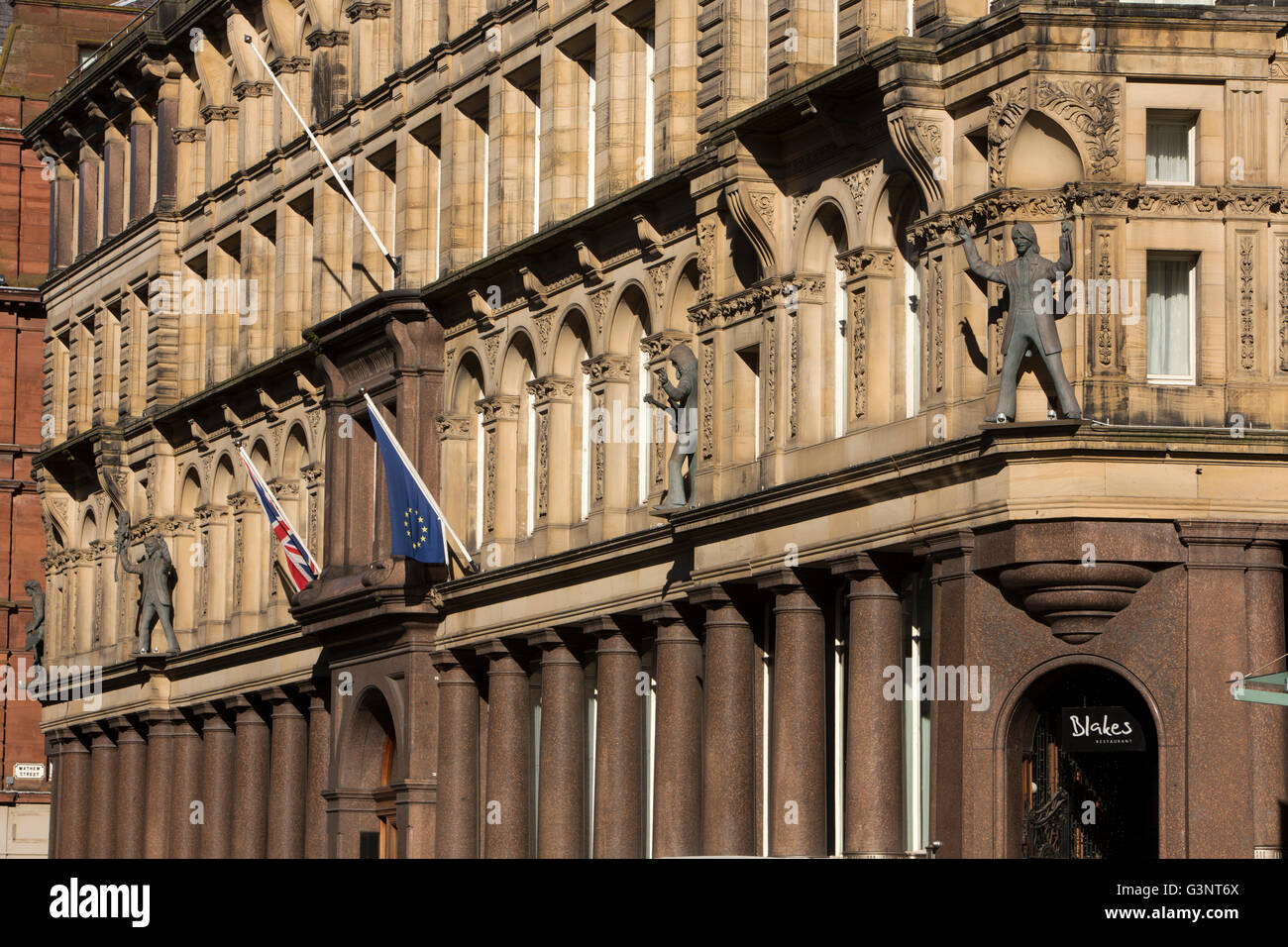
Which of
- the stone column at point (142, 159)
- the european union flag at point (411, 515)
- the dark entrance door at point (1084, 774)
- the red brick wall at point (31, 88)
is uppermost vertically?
the red brick wall at point (31, 88)

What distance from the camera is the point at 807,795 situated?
3816cm

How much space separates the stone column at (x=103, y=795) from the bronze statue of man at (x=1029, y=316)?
41.9 metres

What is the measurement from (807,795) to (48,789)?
2074 inches

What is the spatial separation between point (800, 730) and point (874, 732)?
2.17 m

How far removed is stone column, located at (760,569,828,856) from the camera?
3809 cm

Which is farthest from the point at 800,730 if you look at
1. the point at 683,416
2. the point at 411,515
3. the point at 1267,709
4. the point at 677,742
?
the point at 411,515

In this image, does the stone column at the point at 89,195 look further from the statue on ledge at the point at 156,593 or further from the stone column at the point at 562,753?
the stone column at the point at 562,753

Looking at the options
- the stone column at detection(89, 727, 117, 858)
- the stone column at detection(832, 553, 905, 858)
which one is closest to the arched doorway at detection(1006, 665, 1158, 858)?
the stone column at detection(832, 553, 905, 858)

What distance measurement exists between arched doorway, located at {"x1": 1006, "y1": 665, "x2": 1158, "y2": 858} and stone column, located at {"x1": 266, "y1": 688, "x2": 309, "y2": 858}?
27.4 meters

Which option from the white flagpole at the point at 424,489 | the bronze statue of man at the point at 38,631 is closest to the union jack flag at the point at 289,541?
the white flagpole at the point at 424,489

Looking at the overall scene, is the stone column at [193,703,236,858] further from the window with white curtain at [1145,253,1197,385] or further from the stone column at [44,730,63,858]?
the window with white curtain at [1145,253,1197,385]

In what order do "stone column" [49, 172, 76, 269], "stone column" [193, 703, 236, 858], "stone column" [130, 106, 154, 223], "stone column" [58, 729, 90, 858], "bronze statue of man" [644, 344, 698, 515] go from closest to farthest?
"bronze statue of man" [644, 344, 698, 515] < "stone column" [193, 703, 236, 858] < "stone column" [130, 106, 154, 223] < "stone column" [58, 729, 90, 858] < "stone column" [49, 172, 76, 269]

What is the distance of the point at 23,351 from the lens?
293 feet

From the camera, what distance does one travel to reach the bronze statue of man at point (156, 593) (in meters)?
66.6
